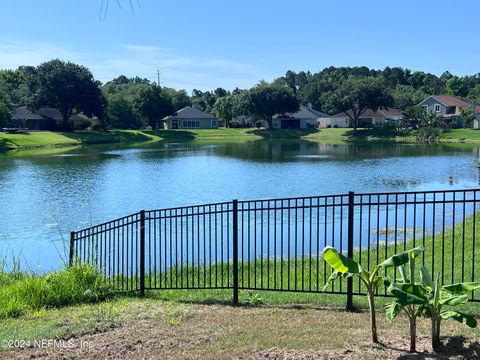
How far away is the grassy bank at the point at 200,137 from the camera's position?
73.2m

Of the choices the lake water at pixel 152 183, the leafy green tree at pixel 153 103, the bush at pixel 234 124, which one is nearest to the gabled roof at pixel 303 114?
the bush at pixel 234 124

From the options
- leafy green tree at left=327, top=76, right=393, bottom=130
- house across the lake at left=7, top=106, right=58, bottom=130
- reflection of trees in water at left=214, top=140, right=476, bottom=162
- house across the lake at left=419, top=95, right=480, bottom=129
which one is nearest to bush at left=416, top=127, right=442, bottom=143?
reflection of trees in water at left=214, top=140, right=476, bottom=162

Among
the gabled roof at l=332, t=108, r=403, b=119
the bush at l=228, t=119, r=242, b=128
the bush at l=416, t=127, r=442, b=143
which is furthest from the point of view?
the bush at l=228, t=119, r=242, b=128

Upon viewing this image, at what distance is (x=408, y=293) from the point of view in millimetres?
5523

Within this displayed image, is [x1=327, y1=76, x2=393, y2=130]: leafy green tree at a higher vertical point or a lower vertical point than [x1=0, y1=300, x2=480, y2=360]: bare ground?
higher

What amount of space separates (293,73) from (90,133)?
119746mm

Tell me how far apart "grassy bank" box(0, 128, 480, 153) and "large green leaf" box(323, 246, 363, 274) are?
65.0m

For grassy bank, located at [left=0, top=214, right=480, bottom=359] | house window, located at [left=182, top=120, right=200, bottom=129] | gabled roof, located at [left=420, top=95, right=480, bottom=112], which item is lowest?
grassy bank, located at [left=0, top=214, right=480, bottom=359]

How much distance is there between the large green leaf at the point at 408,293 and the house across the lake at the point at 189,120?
365 ft

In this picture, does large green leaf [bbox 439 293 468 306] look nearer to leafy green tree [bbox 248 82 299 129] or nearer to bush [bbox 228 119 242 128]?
leafy green tree [bbox 248 82 299 129]

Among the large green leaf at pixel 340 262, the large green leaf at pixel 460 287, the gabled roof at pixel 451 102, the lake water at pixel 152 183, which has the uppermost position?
the gabled roof at pixel 451 102

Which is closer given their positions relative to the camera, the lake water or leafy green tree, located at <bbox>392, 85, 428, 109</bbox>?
the lake water

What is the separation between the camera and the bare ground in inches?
220

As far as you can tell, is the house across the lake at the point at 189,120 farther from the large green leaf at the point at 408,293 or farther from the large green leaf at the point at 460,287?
the large green leaf at the point at 408,293
